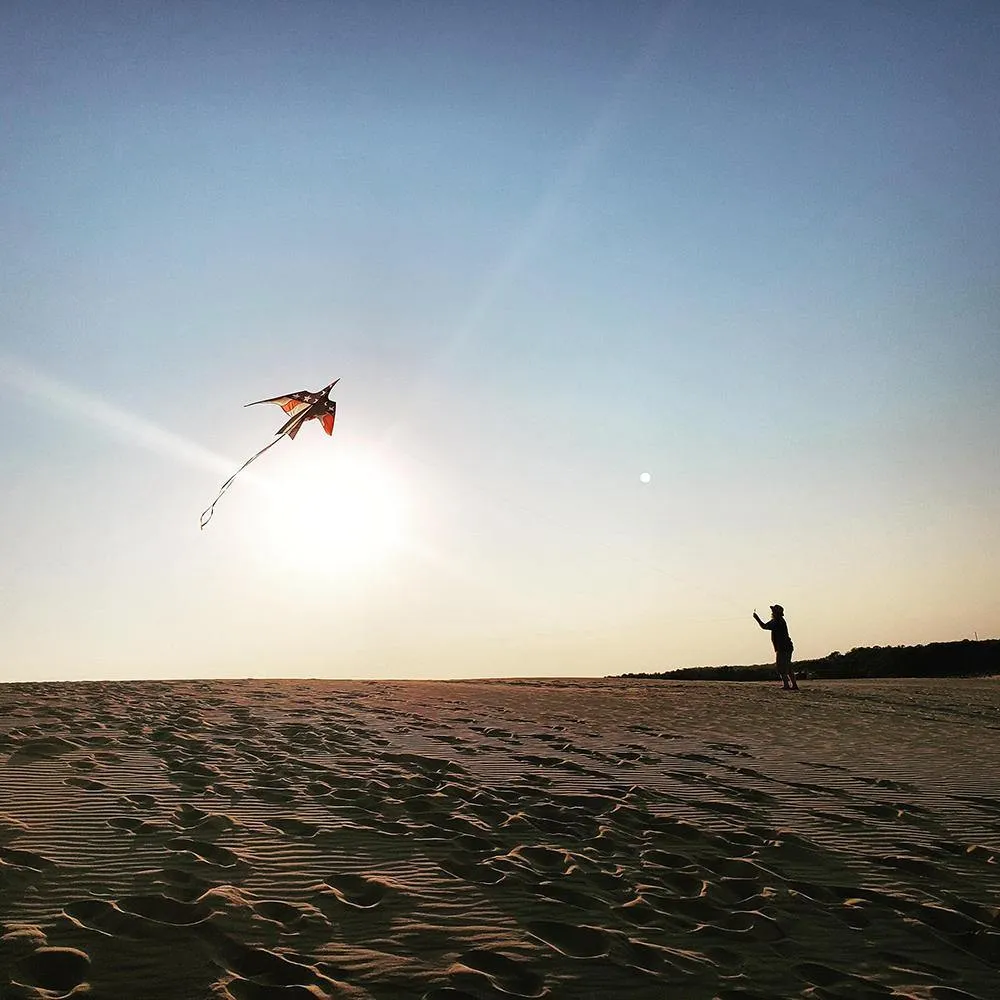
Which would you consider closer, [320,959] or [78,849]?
[320,959]

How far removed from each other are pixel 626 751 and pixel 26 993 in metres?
7.51

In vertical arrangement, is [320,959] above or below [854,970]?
above

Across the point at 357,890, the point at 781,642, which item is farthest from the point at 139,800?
the point at 781,642

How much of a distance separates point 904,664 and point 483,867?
3055 cm

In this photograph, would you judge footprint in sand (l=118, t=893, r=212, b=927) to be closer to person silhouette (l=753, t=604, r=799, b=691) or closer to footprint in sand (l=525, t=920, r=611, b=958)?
footprint in sand (l=525, t=920, r=611, b=958)

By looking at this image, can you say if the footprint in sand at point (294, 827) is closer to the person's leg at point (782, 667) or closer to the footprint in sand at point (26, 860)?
the footprint in sand at point (26, 860)

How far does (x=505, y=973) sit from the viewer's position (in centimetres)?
361

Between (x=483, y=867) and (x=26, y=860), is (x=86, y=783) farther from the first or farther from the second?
(x=483, y=867)

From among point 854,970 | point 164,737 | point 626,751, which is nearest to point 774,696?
point 626,751

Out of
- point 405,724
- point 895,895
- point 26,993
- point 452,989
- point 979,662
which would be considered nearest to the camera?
point 26,993

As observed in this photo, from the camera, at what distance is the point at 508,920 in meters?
4.20

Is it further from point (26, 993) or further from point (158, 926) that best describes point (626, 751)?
point (26, 993)

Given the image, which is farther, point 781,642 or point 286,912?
point 781,642

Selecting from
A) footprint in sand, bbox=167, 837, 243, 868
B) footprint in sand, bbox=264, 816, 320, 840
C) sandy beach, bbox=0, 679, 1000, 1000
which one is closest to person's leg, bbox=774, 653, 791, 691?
sandy beach, bbox=0, 679, 1000, 1000
